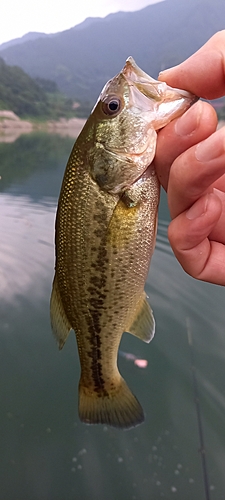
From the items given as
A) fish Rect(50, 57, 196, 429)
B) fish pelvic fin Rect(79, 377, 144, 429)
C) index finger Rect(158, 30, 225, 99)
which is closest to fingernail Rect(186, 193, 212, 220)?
fish Rect(50, 57, 196, 429)

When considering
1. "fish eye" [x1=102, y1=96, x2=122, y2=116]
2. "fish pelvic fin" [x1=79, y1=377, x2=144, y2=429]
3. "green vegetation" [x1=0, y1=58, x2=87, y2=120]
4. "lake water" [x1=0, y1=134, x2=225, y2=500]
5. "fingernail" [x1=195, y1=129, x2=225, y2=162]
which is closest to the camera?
"fingernail" [x1=195, y1=129, x2=225, y2=162]

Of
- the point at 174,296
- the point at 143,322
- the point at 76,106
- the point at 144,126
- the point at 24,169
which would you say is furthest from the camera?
the point at 76,106

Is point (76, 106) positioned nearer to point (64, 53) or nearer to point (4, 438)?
point (4, 438)

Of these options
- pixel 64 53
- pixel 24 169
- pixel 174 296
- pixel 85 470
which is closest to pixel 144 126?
pixel 85 470

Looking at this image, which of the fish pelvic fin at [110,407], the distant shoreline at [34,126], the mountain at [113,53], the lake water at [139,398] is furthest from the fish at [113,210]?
the mountain at [113,53]

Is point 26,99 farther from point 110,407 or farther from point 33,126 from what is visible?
point 110,407

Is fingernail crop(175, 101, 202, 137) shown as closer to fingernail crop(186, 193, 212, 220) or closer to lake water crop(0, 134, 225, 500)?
fingernail crop(186, 193, 212, 220)
